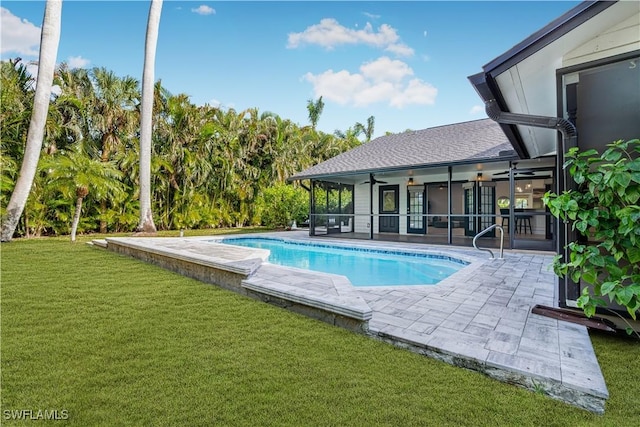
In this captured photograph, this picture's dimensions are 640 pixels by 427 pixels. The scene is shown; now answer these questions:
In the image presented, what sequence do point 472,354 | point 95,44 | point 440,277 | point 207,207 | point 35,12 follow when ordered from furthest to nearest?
point 207,207, point 95,44, point 35,12, point 440,277, point 472,354

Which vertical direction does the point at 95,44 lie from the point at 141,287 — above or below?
above

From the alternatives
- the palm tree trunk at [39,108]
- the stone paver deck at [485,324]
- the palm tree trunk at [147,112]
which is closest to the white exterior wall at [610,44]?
the stone paver deck at [485,324]

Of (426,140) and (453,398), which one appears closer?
(453,398)

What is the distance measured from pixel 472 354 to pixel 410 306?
4.56 feet

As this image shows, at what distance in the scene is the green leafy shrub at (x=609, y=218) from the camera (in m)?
2.56

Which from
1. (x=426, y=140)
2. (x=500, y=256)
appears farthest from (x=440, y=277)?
(x=426, y=140)

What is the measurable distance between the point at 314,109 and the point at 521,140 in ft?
82.4

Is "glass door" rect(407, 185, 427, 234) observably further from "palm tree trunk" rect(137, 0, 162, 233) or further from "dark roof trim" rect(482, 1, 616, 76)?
"palm tree trunk" rect(137, 0, 162, 233)

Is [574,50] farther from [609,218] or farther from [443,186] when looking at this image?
[443,186]

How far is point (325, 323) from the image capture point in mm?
3865

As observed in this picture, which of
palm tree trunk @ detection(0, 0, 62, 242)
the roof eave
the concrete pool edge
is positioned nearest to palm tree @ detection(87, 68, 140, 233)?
palm tree trunk @ detection(0, 0, 62, 242)

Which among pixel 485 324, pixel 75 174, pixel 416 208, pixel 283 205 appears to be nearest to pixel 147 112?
pixel 75 174

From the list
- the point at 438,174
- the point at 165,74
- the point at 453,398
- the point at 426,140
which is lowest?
the point at 453,398

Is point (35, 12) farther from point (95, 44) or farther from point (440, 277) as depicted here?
point (440, 277)
